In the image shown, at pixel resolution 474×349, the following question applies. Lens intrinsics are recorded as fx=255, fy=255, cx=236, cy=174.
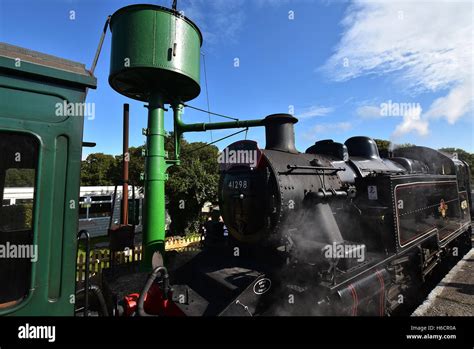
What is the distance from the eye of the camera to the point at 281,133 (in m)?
4.77

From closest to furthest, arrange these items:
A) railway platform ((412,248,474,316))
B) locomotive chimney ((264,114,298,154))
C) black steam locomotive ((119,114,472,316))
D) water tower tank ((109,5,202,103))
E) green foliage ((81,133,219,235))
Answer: black steam locomotive ((119,114,472,316)) → railway platform ((412,248,474,316)) → locomotive chimney ((264,114,298,154)) → water tower tank ((109,5,202,103)) → green foliage ((81,133,219,235))

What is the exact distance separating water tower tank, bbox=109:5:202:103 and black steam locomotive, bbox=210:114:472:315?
4.01 metres

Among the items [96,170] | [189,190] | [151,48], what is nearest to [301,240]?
[151,48]

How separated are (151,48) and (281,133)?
186 inches

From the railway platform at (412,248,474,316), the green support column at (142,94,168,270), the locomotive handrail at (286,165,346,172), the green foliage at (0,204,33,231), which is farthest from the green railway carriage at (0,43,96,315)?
the green support column at (142,94,168,270)

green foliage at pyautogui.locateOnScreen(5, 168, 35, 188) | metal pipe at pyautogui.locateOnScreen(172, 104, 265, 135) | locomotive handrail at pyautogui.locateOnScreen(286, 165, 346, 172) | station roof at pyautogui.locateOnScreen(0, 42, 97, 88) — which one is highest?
metal pipe at pyautogui.locateOnScreen(172, 104, 265, 135)

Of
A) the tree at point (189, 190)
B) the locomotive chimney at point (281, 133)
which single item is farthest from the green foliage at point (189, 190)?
the locomotive chimney at point (281, 133)

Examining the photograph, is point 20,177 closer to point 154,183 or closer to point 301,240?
point 301,240

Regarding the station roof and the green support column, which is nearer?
the station roof

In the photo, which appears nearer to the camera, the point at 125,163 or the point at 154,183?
the point at 154,183

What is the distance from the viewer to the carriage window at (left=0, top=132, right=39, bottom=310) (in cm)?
164

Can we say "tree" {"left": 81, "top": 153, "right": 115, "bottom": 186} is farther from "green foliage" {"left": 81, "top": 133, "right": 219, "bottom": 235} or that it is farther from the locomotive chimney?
the locomotive chimney

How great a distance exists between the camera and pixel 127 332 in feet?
5.51

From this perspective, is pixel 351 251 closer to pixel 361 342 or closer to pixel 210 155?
pixel 361 342
